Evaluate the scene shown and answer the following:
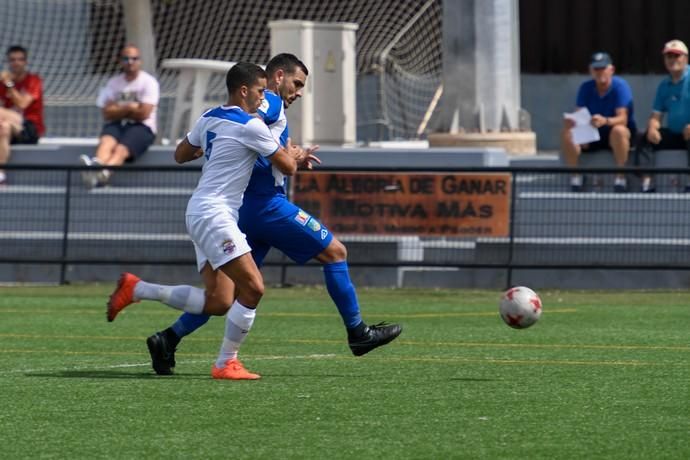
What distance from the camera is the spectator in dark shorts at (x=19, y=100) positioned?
19547 millimetres

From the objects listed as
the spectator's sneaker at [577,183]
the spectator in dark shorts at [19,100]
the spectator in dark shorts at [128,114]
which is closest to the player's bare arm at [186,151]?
the spectator's sneaker at [577,183]

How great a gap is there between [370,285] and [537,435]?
999 centimetres

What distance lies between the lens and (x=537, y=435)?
7750 mm

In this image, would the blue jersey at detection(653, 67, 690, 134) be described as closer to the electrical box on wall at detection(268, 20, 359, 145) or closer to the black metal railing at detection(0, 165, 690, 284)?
the black metal railing at detection(0, 165, 690, 284)

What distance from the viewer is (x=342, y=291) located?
34.3 ft

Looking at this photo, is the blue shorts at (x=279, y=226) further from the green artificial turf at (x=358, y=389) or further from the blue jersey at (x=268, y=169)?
the green artificial turf at (x=358, y=389)

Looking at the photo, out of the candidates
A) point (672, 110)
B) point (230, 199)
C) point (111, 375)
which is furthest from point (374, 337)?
point (672, 110)

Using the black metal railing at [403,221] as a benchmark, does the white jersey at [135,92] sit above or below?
above

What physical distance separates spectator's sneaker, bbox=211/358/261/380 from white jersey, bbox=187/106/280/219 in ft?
2.79

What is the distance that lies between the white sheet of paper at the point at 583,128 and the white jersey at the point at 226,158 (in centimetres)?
858

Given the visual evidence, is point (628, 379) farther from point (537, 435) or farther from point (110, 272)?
point (110, 272)

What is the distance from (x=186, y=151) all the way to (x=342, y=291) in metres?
1.26

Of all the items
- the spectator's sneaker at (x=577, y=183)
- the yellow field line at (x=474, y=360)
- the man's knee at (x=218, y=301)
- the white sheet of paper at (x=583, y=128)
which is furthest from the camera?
the white sheet of paper at (x=583, y=128)

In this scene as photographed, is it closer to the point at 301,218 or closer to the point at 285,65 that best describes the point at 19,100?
the point at 285,65
